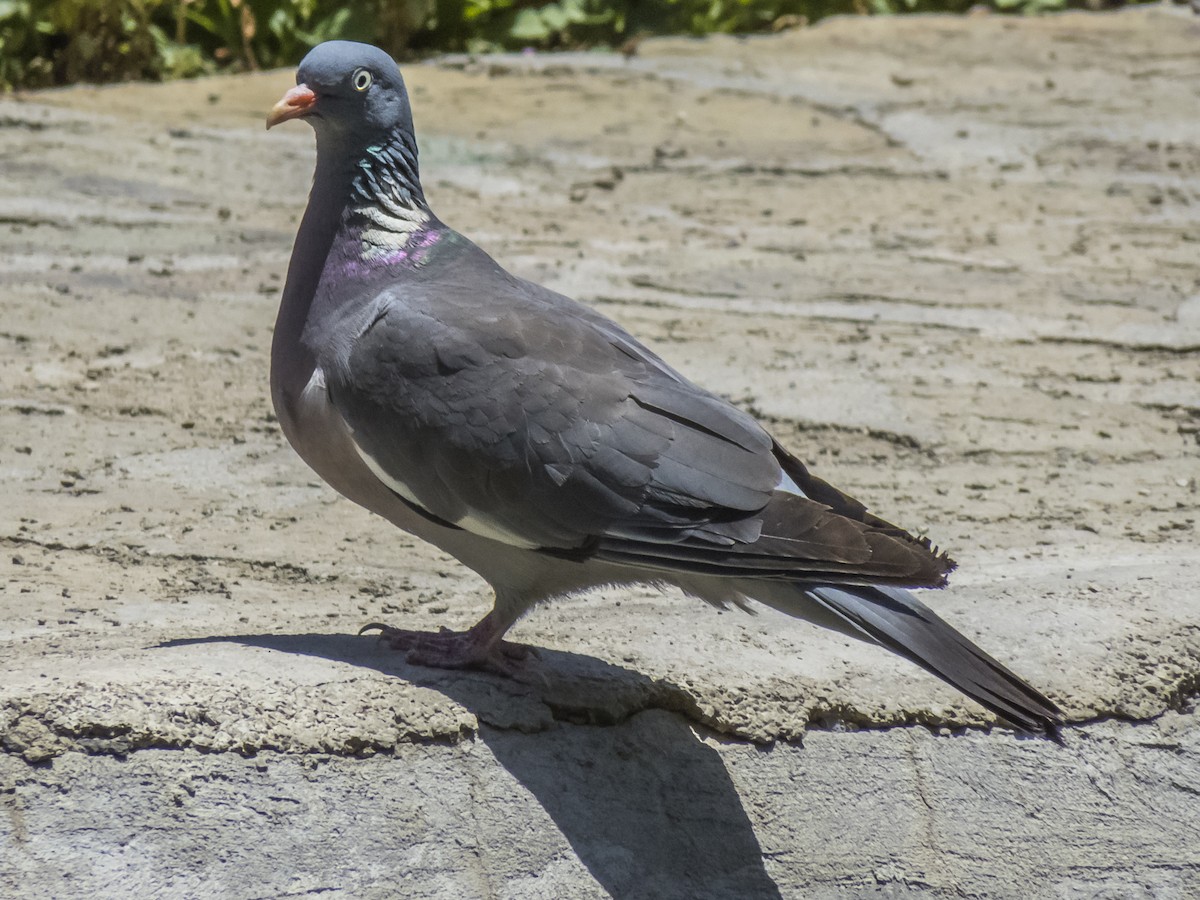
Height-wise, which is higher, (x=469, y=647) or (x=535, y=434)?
(x=535, y=434)

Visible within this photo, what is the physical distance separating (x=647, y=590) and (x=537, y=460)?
793 millimetres

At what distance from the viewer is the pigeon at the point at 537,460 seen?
2.50 metres

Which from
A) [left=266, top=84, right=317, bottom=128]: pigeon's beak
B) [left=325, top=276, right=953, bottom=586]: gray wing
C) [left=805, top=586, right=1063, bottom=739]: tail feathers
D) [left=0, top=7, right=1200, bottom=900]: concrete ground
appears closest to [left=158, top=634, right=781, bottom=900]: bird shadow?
[left=0, top=7, right=1200, bottom=900]: concrete ground

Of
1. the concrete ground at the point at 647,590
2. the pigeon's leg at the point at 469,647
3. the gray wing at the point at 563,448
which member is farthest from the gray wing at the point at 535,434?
the concrete ground at the point at 647,590

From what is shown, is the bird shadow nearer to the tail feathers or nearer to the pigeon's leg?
the pigeon's leg

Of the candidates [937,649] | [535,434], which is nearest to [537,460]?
[535,434]

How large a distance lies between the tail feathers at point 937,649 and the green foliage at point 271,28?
17.3ft

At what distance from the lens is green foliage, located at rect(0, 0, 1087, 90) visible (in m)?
6.92

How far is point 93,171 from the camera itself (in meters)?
5.64

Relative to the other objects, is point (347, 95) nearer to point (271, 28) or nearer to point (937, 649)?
point (937, 649)

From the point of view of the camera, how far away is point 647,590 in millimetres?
3367

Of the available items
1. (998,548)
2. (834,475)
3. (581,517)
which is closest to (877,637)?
(581,517)

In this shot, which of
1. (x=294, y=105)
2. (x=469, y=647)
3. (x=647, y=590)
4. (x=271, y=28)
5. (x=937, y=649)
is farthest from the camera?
(x=271, y=28)

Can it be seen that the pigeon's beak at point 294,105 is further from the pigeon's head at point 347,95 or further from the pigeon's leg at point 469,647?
the pigeon's leg at point 469,647
